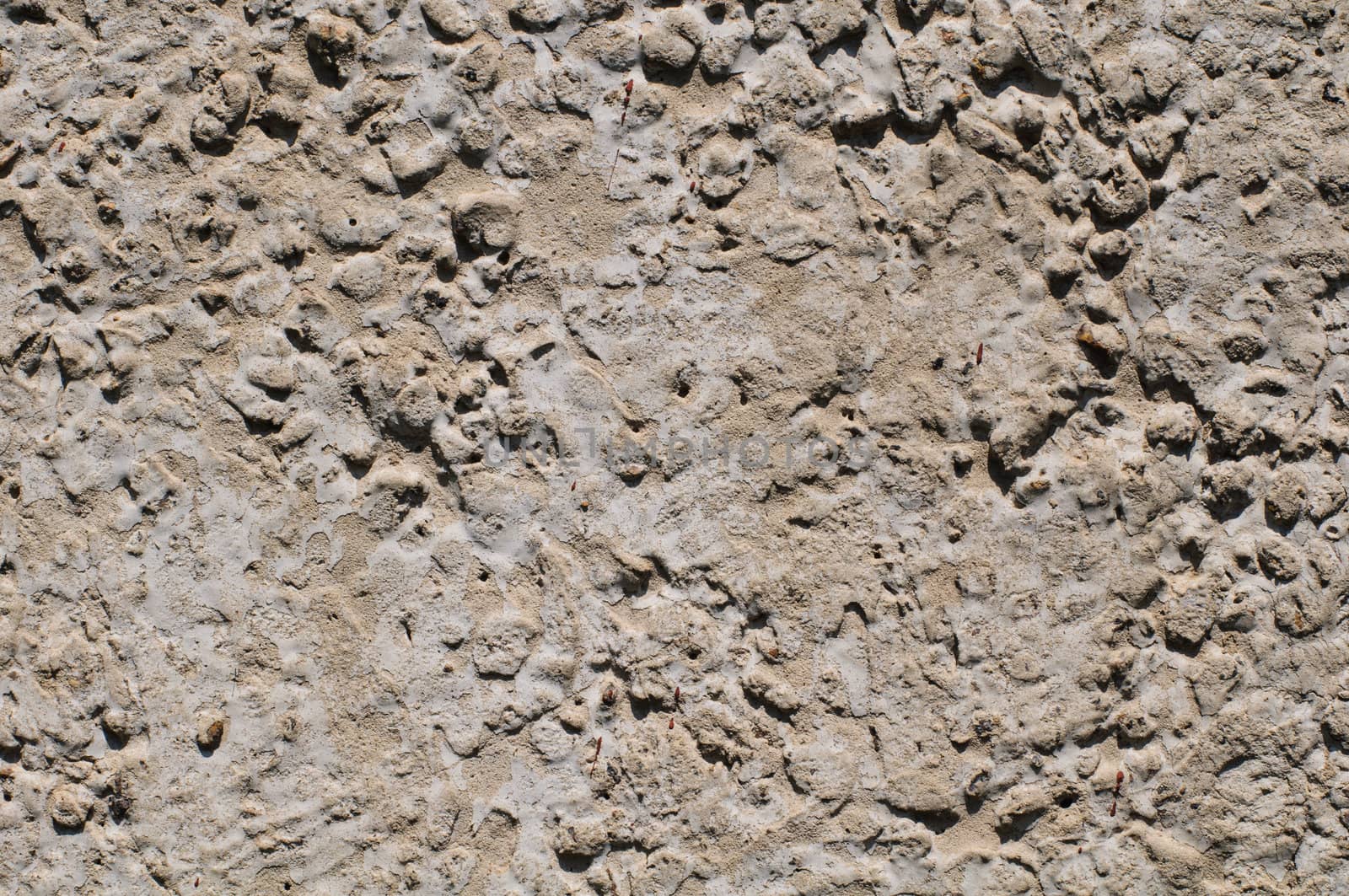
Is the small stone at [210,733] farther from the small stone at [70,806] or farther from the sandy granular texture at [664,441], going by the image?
the small stone at [70,806]

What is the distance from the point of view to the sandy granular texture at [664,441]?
1.59 metres

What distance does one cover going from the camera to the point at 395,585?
5.23 feet

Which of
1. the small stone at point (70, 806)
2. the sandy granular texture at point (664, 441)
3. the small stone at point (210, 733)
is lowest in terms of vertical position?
the small stone at point (70, 806)

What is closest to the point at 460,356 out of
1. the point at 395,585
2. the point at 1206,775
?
the point at 395,585

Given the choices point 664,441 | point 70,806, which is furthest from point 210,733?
point 664,441

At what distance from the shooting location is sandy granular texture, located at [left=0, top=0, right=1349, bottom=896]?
5.22ft

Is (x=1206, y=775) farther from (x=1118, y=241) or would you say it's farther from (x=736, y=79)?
(x=736, y=79)

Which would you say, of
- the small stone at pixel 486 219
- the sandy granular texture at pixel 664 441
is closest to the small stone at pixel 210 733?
the sandy granular texture at pixel 664 441

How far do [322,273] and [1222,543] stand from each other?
1.30 metres

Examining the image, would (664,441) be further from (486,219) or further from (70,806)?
(70,806)

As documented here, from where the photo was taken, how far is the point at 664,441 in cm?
161

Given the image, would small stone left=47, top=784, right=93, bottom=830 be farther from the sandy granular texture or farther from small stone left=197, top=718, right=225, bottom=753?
small stone left=197, top=718, right=225, bottom=753

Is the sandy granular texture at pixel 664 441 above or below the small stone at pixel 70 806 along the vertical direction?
above

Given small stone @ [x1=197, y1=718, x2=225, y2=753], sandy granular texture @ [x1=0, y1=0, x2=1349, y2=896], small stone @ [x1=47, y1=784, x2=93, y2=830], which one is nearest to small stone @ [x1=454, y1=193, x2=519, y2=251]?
sandy granular texture @ [x1=0, y1=0, x2=1349, y2=896]
